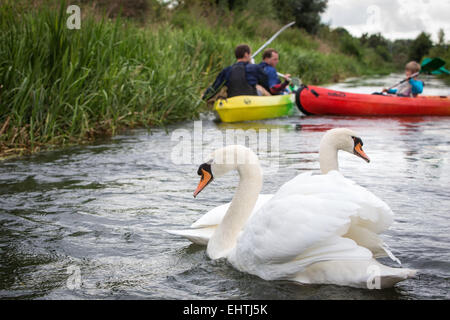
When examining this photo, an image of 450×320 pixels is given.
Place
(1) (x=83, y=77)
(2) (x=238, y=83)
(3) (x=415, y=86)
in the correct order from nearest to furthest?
(1) (x=83, y=77) → (2) (x=238, y=83) → (3) (x=415, y=86)

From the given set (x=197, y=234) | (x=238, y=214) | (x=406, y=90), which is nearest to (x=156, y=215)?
(x=197, y=234)

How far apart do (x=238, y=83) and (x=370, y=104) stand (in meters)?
2.78

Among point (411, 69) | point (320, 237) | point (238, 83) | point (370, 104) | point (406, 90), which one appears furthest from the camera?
point (406, 90)

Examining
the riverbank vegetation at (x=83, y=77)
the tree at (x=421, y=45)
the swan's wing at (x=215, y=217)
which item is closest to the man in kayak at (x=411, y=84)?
the riverbank vegetation at (x=83, y=77)

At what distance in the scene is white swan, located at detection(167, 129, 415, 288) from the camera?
2.81 m

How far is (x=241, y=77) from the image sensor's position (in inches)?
444

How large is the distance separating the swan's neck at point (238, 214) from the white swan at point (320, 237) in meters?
0.20

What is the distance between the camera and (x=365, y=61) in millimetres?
50188

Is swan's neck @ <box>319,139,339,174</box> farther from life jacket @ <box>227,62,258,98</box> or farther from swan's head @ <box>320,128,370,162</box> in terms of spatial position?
life jacket @ <box>227,62,258,98</box>

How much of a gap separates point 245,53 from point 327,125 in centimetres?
204

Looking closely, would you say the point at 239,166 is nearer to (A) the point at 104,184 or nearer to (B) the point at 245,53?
(A) the point at 104,184

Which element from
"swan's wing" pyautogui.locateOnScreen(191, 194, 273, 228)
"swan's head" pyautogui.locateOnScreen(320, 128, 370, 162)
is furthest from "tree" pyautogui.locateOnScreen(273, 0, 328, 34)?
"swan's wing" pyautogui.locateOnScreen(191, 194, 273, 228)

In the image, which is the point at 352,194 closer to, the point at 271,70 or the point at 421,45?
the point at 271,70

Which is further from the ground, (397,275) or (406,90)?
(406,90)
